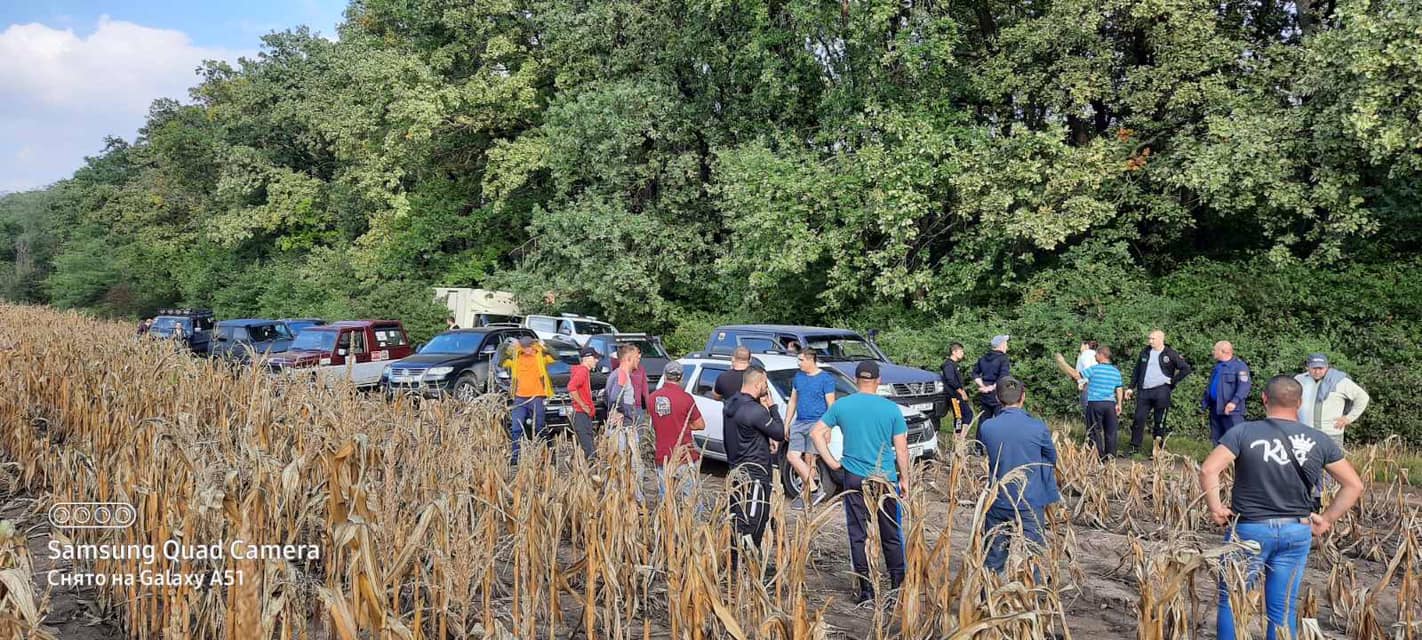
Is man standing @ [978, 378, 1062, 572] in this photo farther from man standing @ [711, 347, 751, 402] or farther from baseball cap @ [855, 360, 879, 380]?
man standing @ [711, 347, 751, 402]

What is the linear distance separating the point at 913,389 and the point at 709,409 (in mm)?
2916

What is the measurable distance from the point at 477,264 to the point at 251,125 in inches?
697

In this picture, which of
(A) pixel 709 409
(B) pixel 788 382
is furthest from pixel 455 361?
(B) pixel 788 382

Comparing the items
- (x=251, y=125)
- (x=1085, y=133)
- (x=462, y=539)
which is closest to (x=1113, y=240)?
(x=1085, y=133)

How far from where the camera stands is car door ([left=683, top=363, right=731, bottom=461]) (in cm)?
1055

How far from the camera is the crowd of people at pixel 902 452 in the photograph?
4.39 meters

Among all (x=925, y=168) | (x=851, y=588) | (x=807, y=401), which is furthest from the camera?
(x=925, y=168)

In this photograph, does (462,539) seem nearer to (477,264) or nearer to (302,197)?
(477,264)

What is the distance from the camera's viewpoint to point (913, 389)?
11656mm

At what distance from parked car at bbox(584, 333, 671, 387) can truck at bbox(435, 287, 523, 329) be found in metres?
9.52

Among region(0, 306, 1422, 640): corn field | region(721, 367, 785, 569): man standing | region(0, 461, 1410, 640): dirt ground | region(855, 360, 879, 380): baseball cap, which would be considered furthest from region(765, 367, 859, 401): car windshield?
region(855, 360, 879, 380): baseball cap

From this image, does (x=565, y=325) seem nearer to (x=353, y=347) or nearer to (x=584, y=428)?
(x=353, y=347)

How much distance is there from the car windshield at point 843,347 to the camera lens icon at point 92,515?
894cm

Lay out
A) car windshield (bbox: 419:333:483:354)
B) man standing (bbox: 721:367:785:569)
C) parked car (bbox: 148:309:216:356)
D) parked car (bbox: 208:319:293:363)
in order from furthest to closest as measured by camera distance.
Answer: parked car (bbox: 148:309:216:356) < parked car (bbox: 208:319:293:363) < car windshield (bbox: 419:333:483:354) < man standing (bbox: 721:367:785:569)
